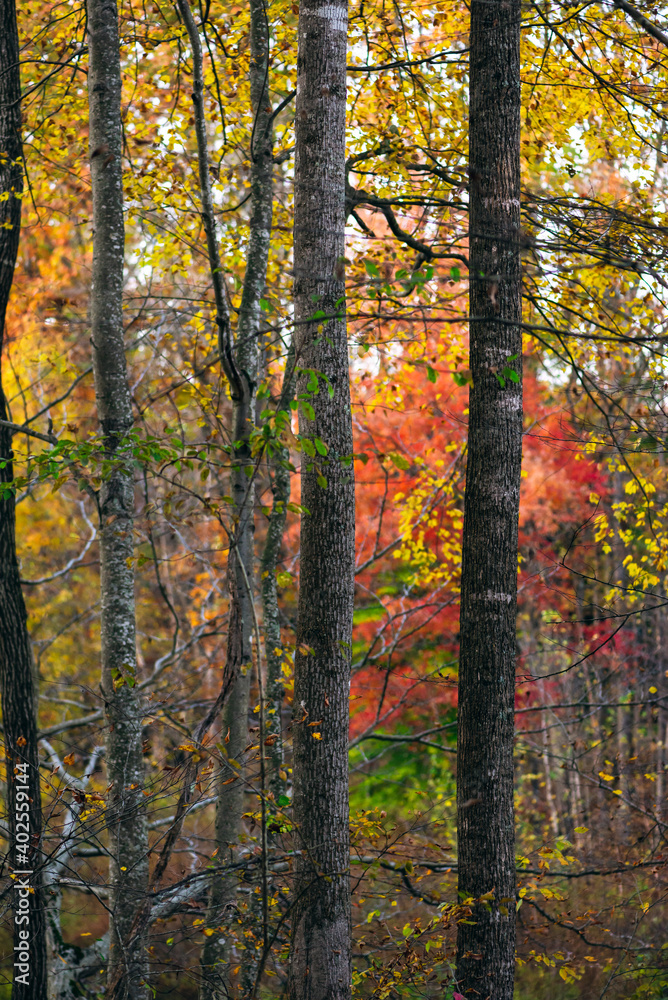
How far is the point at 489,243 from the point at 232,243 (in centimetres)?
425

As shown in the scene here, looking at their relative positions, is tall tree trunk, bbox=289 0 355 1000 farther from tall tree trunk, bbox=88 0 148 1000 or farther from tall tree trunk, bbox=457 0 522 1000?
tall tree trunk, bbox=88 0 148 1000

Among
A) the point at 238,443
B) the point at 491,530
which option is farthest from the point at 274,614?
the point at 238,443

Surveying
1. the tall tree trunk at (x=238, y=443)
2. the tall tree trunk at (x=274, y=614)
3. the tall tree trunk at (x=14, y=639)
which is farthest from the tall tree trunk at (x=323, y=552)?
the tall tree trunk at (x=274, y=614)

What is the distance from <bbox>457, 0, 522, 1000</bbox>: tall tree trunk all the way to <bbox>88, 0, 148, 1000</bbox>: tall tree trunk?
1.98 metres

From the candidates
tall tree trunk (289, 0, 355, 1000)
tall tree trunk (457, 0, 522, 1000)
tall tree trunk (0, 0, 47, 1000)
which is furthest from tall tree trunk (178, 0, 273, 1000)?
tall tree trunk (457, 0, 522, 1000)

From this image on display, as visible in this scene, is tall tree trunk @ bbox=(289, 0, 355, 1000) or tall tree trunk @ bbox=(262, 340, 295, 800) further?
tall tree trunk @ bbox=(262, 340, 295, 800)

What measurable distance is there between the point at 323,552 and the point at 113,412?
190 centimetres

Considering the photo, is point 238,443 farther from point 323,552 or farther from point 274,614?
point 274,614

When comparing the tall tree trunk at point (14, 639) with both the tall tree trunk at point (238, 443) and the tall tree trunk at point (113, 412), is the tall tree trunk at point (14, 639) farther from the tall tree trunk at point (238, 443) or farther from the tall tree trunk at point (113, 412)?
the tall tree trunk at point (238, 443)

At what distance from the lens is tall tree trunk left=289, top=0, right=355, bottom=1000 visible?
11.9 ft

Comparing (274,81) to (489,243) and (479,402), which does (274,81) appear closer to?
(489,243)

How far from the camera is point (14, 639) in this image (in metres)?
5.67

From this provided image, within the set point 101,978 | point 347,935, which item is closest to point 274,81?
point 347,935

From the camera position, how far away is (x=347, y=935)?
3.67 m
